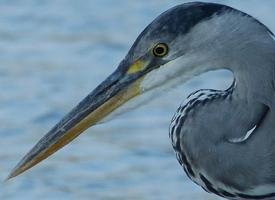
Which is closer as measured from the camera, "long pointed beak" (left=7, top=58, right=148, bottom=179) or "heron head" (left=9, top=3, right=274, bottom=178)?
"heron head" (left=9, top=3, right=274, bottom=178)

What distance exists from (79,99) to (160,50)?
8.39 feet

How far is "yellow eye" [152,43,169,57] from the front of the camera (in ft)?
16.8

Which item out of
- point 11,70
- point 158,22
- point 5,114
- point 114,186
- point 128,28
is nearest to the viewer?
point 158,22

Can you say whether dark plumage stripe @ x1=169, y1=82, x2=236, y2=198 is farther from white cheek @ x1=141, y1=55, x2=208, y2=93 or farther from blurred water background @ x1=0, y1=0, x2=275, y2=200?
blurred water background @ x1=0, y1=0, x2=275, y2=200

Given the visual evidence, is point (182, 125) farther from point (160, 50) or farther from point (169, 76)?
point (160, 50)

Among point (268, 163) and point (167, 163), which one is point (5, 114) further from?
point (268, 163)

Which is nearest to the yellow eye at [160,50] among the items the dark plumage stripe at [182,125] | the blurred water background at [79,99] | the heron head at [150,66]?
the heron head at [150,66]

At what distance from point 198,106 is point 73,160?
80.3 inches

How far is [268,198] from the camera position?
17.1ft

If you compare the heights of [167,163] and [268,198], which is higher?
[167,163]

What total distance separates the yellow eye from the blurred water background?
1.79 metres

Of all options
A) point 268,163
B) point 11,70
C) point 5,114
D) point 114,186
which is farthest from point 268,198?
point 11,70

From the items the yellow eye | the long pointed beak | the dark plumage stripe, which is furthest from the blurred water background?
the yellow eye

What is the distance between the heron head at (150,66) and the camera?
16.6ft
